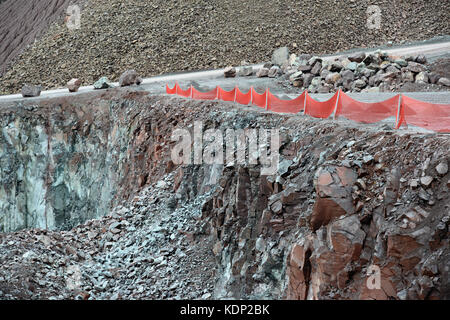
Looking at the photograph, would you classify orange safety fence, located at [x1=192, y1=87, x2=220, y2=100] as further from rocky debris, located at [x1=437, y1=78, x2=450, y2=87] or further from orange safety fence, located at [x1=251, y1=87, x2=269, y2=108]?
→ rocky debris, located at [x1=437, y1=78, x2=450, y2=87]

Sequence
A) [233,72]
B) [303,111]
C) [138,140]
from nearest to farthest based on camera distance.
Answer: [303,111]
[138,140]
[233,72]

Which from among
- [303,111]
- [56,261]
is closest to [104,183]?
[56,261]

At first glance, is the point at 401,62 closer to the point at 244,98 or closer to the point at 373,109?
the point at 244,98

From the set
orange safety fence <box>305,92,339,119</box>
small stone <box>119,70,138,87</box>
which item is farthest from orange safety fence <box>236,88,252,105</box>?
small stone <box>119,70,138,87</box>

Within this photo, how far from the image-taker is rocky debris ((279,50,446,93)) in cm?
1830

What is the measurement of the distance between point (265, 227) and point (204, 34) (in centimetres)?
3163

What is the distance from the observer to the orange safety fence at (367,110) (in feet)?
33.2

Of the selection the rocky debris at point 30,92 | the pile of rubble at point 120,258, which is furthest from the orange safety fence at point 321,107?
the rocky debris at point 30,92

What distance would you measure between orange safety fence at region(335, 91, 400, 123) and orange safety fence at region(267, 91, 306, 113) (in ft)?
5.66

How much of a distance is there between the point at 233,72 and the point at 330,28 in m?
12.2

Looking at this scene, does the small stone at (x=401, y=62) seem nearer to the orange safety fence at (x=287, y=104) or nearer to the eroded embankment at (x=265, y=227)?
the orange safety fence at (x=287, y=104)

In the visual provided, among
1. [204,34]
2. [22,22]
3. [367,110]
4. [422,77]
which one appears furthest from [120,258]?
[22,22]
